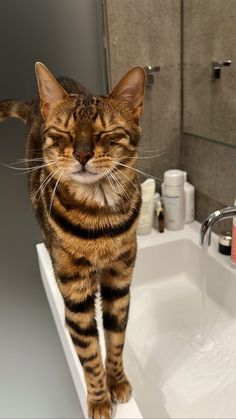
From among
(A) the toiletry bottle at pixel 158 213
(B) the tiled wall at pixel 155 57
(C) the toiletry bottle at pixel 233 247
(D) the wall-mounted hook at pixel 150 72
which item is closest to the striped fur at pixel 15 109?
(B) the tiled wall at pixel 155 57

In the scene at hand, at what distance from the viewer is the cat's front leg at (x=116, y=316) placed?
0.69 metres

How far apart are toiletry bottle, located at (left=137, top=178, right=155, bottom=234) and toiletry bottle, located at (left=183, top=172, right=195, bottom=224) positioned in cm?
13

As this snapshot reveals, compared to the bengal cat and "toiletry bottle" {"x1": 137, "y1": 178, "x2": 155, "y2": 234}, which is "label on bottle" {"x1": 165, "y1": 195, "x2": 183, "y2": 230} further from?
the bengal cat

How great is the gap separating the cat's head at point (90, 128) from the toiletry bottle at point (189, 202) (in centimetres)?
64

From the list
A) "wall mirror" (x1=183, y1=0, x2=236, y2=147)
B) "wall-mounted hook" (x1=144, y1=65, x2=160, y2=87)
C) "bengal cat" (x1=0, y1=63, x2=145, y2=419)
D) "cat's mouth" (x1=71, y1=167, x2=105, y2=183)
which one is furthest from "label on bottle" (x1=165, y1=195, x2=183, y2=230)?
"cat's mouth" (x1=71, y1=167, x2=105, y2=183)

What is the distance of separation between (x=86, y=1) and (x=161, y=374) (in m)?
1.03

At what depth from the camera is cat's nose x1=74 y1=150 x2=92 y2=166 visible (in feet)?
1.76

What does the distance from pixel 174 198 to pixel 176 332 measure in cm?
42

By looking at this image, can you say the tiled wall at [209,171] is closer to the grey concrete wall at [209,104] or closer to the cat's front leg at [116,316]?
the grey concrete wall at [209,104]

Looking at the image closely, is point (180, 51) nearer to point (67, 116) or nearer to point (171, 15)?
point (171, 15)

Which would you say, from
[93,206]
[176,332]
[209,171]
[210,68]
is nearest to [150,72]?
[210,68]

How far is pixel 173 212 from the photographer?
47.5 inches

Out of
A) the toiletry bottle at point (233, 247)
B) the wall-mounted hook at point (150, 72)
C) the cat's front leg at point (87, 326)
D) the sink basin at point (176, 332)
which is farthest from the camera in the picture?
the wall-mounted hook at point (150, 72)

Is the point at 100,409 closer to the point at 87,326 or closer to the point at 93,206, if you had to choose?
the point at 87,326
